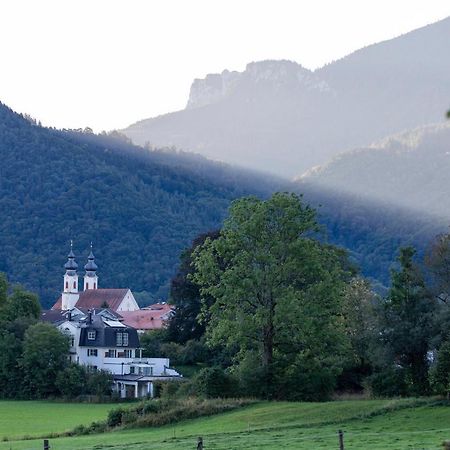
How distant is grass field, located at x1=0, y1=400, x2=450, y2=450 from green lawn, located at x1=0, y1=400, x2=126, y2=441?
8.72 metres

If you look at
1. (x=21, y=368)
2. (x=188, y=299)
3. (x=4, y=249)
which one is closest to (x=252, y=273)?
(x=188, y=299)

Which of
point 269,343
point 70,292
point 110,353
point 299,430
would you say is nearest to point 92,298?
point 70,292

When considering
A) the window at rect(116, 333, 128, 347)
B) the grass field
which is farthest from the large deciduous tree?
the window at rect(116, 333, 128, 347)

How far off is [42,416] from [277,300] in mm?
18272

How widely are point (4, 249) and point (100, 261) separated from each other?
51.2ft

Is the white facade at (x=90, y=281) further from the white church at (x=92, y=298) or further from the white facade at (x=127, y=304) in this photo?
the white facade at (x=127, y=304)

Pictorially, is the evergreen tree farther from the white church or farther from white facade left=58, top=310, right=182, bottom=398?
the white church

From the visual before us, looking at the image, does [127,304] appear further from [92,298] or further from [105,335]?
[105,335]

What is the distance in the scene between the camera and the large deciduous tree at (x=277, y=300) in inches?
1987

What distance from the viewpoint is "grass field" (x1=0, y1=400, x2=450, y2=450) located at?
3356 cm

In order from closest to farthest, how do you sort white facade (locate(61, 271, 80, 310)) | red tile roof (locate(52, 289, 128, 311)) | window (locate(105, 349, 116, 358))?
1. window (locate(105, 349, 116, 358))
2. red tile roof (locate(52, 289, 128, 311))
3. white facade (locate(61, 271, 80, 310))

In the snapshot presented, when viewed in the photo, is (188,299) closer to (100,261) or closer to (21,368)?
(21,368)

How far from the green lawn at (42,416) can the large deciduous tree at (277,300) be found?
8435 millimetres

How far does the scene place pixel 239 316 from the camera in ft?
167
